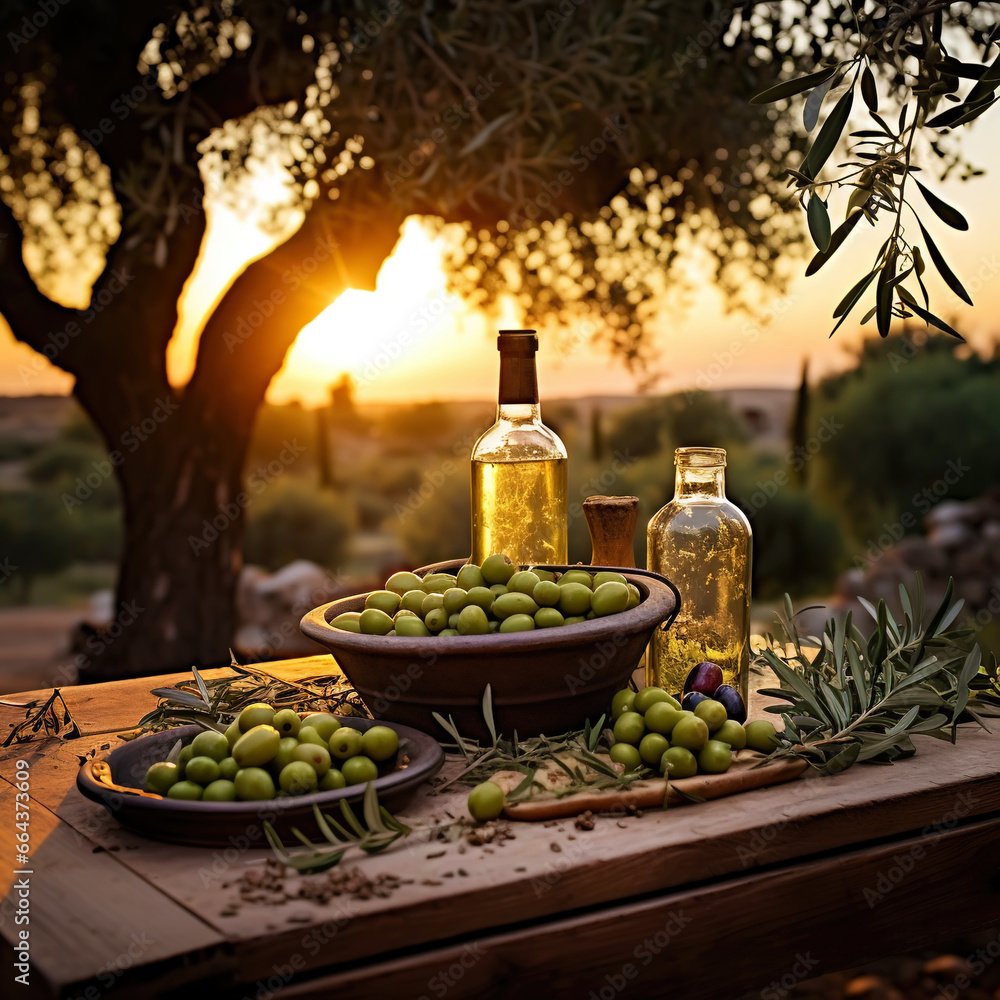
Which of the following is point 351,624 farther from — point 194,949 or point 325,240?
point 325,240

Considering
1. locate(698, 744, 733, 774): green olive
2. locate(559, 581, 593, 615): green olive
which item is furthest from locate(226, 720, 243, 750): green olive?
locate(698, 744, 733, 774): green olive

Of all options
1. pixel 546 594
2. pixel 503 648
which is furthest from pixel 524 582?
pixel 503 648

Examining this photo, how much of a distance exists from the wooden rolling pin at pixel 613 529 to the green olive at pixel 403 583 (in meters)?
0.32

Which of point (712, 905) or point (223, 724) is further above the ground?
point (223, 724)

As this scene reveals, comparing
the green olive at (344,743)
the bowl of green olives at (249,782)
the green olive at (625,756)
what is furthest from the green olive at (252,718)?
the green olive at (625,756)

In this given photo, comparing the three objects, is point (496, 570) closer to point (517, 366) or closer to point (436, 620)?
point (436, 620)

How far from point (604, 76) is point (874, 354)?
14.5 ft

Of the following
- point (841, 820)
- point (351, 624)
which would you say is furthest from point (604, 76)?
point (841, 820)

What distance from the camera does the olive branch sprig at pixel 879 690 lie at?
1.38 m

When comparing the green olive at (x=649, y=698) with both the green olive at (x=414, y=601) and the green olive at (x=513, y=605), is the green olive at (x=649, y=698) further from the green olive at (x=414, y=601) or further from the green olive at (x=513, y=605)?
the green olive at (x=414, y=601)

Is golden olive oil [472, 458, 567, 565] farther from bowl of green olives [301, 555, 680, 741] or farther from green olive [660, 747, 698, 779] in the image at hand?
green olive [660, 747, 698, 779]

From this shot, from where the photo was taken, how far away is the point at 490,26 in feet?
9.81

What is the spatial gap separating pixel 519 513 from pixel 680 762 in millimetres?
539

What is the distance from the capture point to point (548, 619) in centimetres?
134
